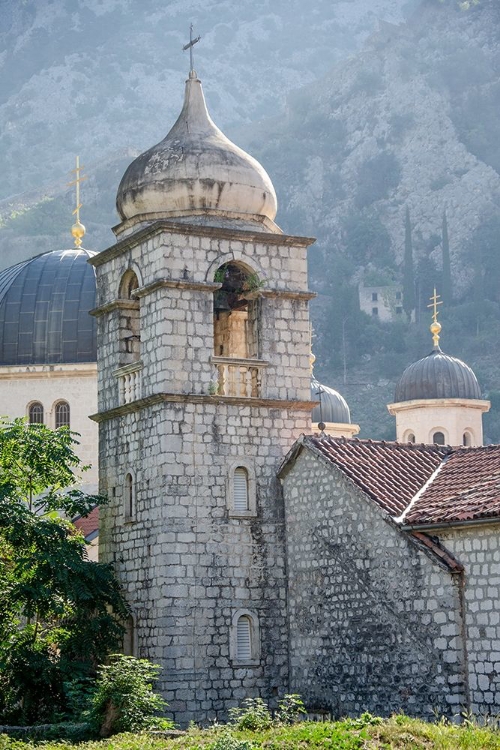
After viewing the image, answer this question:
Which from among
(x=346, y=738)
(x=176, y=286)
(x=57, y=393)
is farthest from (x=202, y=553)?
(x=57, y=393)

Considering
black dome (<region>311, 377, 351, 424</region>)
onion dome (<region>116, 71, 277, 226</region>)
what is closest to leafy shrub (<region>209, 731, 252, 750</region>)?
onion dome (<region>116, 71, 277, 226</region>)

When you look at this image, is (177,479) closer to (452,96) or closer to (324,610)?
(324,610)

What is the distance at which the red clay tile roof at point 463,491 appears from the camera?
2239cm

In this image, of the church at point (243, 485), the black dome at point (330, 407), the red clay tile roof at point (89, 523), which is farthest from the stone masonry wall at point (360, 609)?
the black dome at point (330, 407)

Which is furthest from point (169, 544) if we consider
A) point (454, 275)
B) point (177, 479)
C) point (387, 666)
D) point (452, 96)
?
point (452, 96)

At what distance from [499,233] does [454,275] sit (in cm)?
590

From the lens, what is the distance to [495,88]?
16938 centimetres

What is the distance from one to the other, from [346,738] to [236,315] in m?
12.3

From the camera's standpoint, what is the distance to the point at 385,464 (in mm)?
26250

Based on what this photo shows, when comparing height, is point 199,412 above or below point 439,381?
below

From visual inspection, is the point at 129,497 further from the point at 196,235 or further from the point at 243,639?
the point at 196,235

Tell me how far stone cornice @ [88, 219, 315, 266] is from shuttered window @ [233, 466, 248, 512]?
411cm

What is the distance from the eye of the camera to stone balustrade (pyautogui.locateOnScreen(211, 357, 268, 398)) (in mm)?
27297

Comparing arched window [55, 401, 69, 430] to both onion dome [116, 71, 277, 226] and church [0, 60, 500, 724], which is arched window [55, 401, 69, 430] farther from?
onion dome [116, 71, 277, 226]
